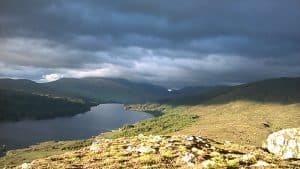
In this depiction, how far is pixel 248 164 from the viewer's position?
35.7 metres

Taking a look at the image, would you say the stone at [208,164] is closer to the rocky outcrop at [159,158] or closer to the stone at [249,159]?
the rocky outcrop at [159,158]

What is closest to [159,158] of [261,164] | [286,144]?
[261,164]

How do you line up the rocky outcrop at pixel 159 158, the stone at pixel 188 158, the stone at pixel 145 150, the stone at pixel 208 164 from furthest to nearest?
1. the stone at pixel 145 150
2. the stone at pixel 188 158
3. the rocky outcrop at pixel 159 158
4. the stone at pixel 208 164

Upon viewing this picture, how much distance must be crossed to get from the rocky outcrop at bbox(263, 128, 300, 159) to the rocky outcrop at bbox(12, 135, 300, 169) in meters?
2.77

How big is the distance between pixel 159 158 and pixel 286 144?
53.0ft

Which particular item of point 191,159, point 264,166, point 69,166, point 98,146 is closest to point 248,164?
point 264,166

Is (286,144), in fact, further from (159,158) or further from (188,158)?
(159,158)

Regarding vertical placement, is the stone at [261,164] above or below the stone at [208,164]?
below

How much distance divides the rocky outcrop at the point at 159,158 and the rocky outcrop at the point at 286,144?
2767 millimetres

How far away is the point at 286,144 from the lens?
45.8 metres

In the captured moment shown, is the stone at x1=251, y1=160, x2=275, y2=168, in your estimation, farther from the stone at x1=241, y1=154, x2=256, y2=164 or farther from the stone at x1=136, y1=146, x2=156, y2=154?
the stone at x1=136, y1=146, x2=156, y2=154

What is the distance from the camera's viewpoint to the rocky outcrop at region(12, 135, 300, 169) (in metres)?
35.6

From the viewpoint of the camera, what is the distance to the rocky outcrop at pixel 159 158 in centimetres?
3556

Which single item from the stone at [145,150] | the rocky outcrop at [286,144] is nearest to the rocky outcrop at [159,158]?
the stone at [145,150]
